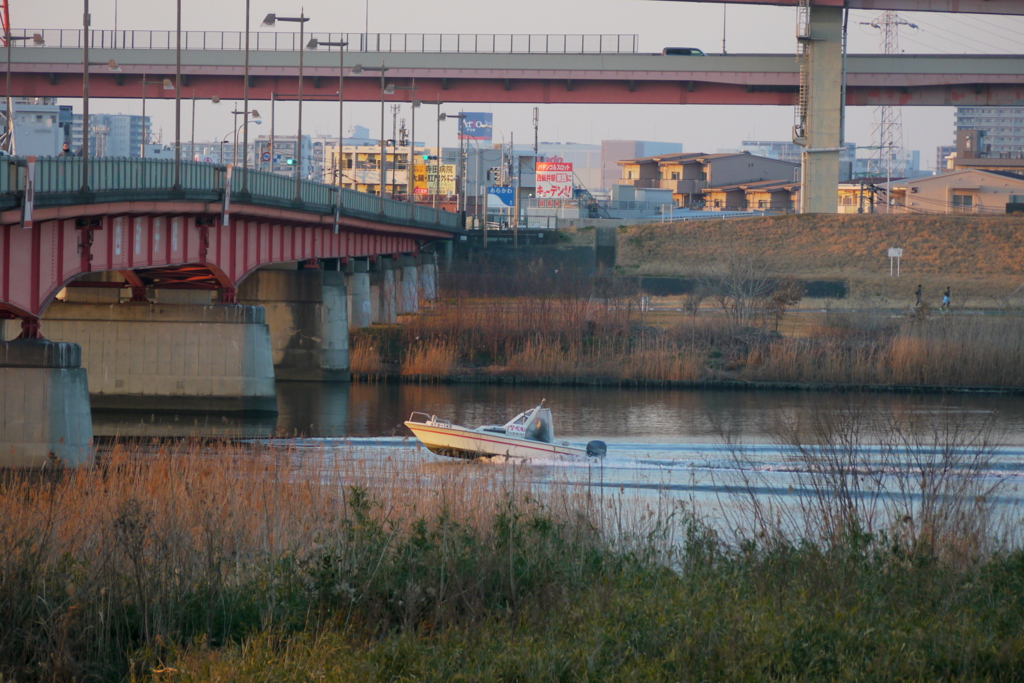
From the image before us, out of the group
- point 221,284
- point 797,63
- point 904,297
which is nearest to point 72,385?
point 221,284

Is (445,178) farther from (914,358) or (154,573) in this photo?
(154,573)

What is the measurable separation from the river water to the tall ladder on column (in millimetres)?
39754

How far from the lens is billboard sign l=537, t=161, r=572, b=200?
103 metres

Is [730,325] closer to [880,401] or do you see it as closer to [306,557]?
[880,401]

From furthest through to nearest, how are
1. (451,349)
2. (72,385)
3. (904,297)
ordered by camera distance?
(904,297) → (451,349) → (72,385)

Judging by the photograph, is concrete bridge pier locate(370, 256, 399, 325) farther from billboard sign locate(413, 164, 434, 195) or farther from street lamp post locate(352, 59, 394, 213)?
billboard sign locate(413, 164, 434, 195)

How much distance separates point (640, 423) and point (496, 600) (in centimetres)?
2661

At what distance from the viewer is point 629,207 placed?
13025cm

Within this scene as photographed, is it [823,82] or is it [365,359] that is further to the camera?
[823,82]

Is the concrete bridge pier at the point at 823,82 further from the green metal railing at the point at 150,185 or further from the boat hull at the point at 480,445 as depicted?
the boat hull at the point at 480,445

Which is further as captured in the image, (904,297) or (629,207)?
(629,207)

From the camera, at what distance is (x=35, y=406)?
86.1 ft

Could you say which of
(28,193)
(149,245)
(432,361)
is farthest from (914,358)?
(28,193)

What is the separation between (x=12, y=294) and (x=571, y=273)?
4869cm
